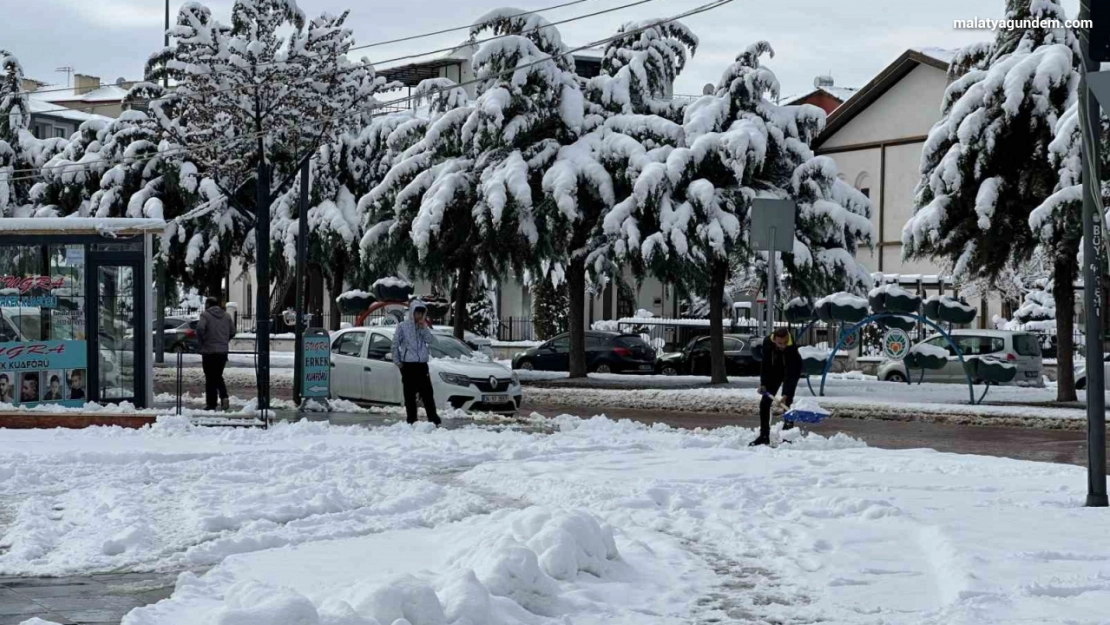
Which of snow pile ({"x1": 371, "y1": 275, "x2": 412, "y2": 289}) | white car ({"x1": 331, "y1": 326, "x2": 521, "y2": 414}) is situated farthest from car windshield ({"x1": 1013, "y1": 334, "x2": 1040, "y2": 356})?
snow pile ({"x1": 371, "y1": 275, "x2": 412, "y2": 289})

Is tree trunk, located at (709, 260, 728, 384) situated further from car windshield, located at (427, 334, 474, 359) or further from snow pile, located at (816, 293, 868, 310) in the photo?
car windshield, located at (427, 334, 474, 359)

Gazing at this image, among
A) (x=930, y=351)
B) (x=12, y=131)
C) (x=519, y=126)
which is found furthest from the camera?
(x=12, y=131)

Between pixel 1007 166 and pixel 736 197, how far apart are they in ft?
19.1

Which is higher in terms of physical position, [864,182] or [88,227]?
[864,182]

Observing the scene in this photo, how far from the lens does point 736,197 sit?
31.5m

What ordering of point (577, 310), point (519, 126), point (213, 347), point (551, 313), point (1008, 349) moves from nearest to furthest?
point (213, 347) → point (519, 126) → point (1008, 349) → point (577, 310) → point (551, 313)

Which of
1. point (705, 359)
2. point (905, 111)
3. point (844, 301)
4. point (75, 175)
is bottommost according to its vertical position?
point (705, 359)

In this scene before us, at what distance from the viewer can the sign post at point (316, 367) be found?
23.6m

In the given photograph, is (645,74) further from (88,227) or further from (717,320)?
(88,227)

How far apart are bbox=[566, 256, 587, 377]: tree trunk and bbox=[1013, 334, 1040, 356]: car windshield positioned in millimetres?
9485

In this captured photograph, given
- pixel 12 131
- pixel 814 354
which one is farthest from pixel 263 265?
pixel 12 131

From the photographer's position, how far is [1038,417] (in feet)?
78.4

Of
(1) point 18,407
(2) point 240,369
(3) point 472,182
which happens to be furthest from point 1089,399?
(2) point 240,369

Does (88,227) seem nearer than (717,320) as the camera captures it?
Yes
